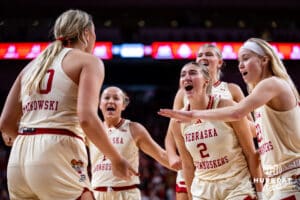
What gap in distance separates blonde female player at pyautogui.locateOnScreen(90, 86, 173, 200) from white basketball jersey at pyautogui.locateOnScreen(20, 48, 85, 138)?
243 centimetres

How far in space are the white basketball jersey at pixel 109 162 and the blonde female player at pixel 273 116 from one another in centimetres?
206

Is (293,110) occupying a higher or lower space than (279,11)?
lower

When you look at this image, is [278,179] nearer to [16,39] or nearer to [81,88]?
[81,88]

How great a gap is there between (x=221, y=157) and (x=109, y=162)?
1603 millimetres

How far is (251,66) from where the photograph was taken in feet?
11.9

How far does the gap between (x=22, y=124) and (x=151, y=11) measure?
15903mm

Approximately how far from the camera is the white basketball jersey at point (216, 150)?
4.07 meters

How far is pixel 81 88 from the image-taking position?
2.76m

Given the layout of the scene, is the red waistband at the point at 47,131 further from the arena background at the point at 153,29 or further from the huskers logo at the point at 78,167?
the arena background at the point at 153,29

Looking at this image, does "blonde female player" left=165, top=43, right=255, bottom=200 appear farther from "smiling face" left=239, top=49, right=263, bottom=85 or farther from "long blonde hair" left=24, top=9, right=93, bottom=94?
"long blonde hair" left=24, top=9, right=93, bottom=94

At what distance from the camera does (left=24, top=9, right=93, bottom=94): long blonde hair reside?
2.97 meters

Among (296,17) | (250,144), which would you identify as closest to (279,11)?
(296,17)

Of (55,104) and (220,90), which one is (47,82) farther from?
(220,90)

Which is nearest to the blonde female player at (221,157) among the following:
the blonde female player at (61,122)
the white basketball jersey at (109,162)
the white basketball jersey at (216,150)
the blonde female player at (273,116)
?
the white basketball jersey at (216,150)
